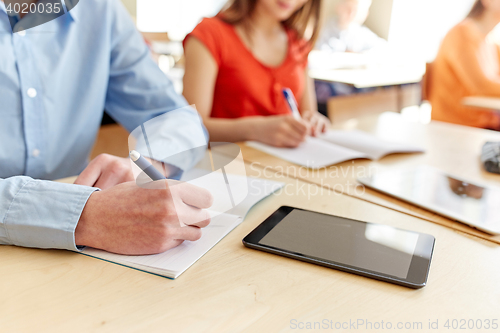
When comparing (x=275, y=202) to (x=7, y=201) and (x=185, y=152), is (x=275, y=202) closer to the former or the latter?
(x=185, y=152)

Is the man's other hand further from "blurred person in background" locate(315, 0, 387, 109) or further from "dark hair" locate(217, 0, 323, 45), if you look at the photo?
"blurred person in background" locate(315, 0, 387, 109)

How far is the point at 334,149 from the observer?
91 cm

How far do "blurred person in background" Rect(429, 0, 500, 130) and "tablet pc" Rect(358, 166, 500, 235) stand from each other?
135 centimetres

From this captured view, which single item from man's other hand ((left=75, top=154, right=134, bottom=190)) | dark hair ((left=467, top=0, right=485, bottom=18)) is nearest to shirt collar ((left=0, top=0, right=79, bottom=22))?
man's other hand ((left=75, top=154, right=134, bottom=190))

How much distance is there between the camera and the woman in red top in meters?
1.22

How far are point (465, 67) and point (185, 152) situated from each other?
180 cm

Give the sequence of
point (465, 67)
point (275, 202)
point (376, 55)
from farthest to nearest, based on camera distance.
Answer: point (376, 55)
point (465, 67)
point (275, 202)

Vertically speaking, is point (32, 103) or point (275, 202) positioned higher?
point (32, 103)

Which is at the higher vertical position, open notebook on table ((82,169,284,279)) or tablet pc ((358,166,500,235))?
open notebook on table ((82,169,284,279))

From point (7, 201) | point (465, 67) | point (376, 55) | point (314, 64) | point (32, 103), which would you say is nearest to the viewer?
point (7, 201)

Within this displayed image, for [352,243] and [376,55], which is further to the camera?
[376,55]

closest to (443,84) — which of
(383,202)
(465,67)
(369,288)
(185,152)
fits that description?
(465,67)

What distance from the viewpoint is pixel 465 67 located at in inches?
75.9

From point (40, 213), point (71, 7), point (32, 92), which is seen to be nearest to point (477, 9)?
point (71, 7)
